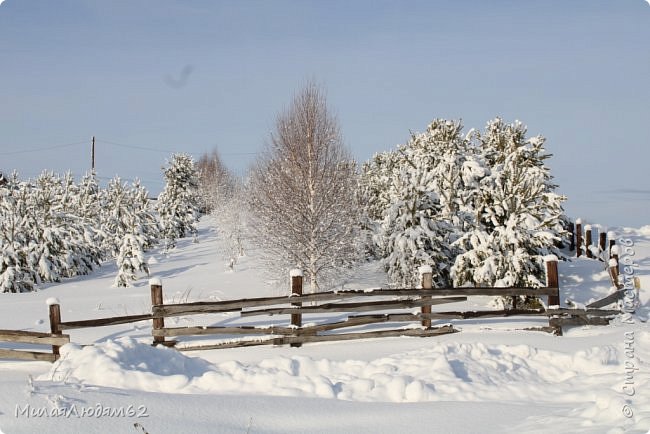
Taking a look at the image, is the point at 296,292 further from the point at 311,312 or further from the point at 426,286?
the point at 426,286

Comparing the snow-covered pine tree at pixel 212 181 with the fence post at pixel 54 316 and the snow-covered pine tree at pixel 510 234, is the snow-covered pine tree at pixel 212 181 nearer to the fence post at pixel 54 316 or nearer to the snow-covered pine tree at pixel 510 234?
the snow-covered pine tree at pixel 510 234

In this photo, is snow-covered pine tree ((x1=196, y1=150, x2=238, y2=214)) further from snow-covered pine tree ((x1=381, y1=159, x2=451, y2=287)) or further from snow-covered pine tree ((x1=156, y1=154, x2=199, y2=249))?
snow-covered pine tree ((x1=381, y1=159, x2=451, y2=287))

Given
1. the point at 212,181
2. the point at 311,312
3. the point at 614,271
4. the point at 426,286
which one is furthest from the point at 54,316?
the point at 212,181

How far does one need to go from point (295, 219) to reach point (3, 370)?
13.2 m

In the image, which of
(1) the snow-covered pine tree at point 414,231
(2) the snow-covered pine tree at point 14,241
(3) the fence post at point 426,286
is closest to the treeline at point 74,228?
(2) the snow-covered pine tree at point 14,241

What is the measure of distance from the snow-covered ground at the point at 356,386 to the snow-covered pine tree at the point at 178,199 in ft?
130

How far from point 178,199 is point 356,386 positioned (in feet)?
159

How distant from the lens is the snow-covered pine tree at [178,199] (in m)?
51.8

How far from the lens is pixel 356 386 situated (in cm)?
810

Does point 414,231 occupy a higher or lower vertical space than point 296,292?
higher

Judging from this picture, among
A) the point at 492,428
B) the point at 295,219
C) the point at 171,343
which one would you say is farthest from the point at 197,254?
the point at 492,428

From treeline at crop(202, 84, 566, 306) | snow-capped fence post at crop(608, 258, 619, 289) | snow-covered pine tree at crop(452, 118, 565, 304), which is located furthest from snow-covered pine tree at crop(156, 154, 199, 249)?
snow-capped fence post at crop(608, 258, 619, 289)

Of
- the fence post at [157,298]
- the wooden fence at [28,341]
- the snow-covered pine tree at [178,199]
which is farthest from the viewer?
the snow-covered pine tree at [178,199]

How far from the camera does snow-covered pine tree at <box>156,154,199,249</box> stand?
5181 centimetres
